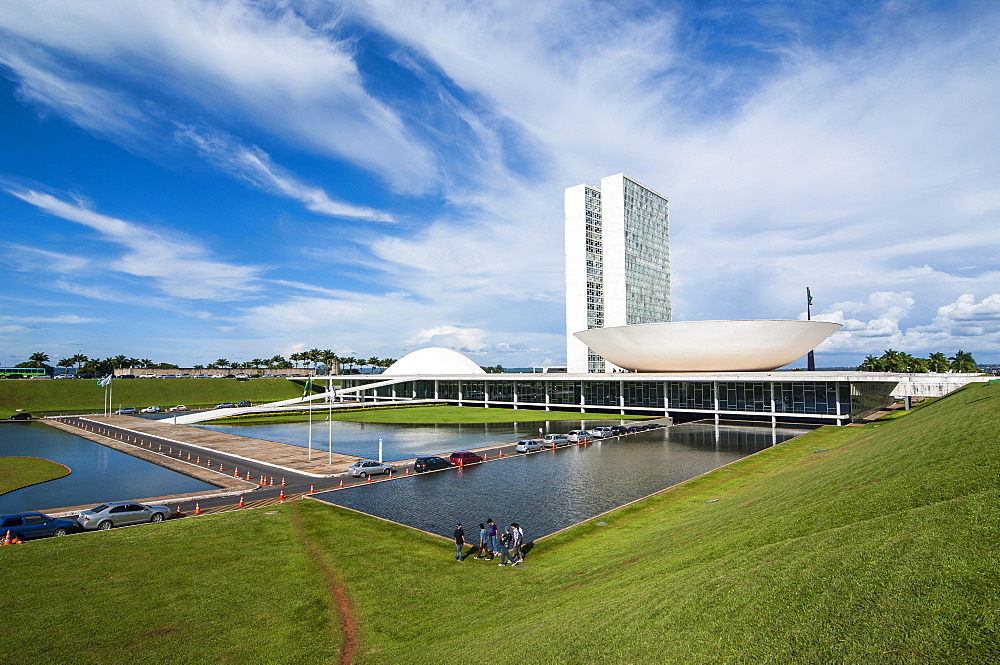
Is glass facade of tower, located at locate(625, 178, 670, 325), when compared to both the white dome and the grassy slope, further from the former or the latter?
the grassy slope

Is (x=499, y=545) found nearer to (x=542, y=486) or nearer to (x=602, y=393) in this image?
(x=542, y=486)

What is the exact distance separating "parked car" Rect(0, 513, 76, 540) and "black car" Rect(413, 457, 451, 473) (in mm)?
17809

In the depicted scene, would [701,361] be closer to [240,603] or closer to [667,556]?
[667,556]

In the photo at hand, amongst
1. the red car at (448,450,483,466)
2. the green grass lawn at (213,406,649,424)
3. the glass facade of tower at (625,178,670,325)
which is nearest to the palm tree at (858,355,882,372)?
the glass facade of tower at (625,178,670,325)

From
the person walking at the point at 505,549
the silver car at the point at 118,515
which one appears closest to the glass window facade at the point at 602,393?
the person walking at the point at 505,549

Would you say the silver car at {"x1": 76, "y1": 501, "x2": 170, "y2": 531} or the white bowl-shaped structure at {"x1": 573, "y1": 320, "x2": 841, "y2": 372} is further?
the white bowl-shaped structure at {"x1": 573, "y1": 320, "x2": 841, "y2": 372}

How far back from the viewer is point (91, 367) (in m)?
148

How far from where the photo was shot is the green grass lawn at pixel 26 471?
32041mm

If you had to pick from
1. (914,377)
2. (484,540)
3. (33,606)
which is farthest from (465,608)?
(914,377)

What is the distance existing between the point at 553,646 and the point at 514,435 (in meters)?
43.7

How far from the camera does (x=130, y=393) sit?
102750 mm

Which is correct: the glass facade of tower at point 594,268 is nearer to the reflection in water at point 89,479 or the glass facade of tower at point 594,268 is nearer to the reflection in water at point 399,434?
the reflection in water at point 399,434

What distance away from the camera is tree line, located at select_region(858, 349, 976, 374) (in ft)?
351

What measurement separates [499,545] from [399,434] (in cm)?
3782
